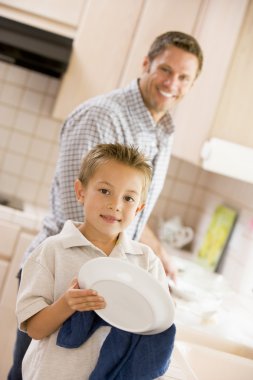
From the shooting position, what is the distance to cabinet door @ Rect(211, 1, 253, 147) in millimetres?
2156

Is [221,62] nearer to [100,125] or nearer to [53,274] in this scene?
[100,125]

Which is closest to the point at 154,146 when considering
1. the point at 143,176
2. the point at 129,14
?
the point at 143,176

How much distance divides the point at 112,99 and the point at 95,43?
0.93 metres

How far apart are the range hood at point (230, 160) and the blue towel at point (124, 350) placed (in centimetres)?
109

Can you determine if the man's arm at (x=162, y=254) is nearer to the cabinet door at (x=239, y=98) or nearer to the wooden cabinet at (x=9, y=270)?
the cabinet door at (x=239, y=98)

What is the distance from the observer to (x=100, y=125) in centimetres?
153

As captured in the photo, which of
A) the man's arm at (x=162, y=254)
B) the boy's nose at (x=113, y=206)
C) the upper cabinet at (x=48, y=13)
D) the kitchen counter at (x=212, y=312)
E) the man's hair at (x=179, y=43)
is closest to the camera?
the boy's nose at (x=113, y=206)

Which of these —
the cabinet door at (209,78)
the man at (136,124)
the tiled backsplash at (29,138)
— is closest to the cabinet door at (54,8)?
the tiled backsplash at (29,138)

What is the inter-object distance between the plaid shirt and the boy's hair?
0.31 m

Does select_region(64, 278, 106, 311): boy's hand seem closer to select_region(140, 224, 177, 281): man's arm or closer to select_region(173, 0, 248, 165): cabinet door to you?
select_region(140, 224, 177, 281): man's arm

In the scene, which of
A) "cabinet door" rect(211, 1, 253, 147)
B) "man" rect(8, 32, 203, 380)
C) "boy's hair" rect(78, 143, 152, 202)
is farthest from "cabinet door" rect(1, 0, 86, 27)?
"boy's hair" rect(78, 143, 152, 202)

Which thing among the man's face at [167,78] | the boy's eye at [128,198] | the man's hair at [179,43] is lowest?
the boy's eye at [128,198]

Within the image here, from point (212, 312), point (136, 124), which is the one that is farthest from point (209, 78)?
point (212, 312)

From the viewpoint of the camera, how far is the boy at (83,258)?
1.08 metres
